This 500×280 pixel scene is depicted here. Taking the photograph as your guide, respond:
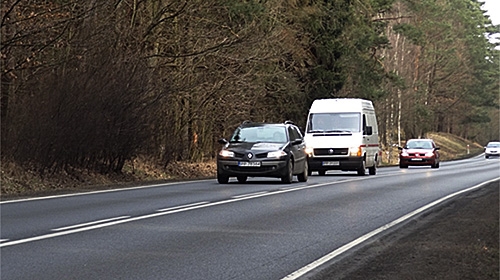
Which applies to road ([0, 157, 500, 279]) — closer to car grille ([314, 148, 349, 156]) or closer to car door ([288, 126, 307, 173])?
car door ([288, 126, 307, 173])

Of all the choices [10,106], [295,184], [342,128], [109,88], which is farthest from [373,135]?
[10,106]

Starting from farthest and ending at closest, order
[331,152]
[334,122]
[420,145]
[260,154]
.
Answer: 1. [420,145]
2. [334,122]
3. [331,152]
4. [260,154]

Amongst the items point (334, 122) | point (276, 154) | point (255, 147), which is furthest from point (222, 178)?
point (334, 122)

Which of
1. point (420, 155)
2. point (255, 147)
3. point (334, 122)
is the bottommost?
point (420, 155)

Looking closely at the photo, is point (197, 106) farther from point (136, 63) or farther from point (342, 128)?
point (136, 63)

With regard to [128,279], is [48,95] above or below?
above

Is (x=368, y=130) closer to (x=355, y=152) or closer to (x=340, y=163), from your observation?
(x=355, y=152)

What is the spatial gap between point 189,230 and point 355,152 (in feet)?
66.0

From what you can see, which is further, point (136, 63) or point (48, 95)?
point (136, 63)

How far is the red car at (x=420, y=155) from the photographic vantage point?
157 ft

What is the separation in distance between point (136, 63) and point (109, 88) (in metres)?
1.38

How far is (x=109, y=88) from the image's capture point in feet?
82.5

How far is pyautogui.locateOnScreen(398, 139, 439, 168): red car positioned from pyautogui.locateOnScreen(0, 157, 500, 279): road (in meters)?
25.5

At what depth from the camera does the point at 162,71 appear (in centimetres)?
3212
